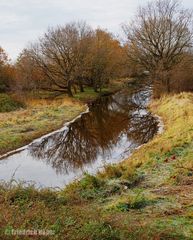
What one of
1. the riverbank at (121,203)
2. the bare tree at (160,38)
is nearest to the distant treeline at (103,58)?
the bare tree at (160,38)

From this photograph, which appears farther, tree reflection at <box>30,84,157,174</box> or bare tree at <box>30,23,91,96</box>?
bare tree at <box>30,23,91,96</box>

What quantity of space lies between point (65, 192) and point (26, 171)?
523 cm

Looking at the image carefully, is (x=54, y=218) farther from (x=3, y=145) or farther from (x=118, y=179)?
(x=3, y=145)

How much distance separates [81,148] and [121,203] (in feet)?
33.6

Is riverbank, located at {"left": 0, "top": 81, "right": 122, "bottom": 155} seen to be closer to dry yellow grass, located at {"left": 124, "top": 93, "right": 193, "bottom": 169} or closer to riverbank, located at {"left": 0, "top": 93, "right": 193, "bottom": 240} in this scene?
dry yellow grass, located at {"left": 124, "top": 93, "right": 193, "bottom": 169}

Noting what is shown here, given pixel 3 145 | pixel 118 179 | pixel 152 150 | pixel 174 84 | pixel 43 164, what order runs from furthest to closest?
pixel 174 84 < pixel 3 145 < pixel 43 164 < pixel 152 150 < pixel 118 179

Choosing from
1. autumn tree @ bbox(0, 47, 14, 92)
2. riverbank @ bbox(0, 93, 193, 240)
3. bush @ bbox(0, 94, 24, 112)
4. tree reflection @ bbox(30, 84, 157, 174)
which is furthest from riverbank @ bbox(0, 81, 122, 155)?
autumn tree @ bbox(0, 47, 14, 92)

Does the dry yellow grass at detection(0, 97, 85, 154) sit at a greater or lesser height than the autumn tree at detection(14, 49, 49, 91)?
lesser

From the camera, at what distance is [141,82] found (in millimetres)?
51719

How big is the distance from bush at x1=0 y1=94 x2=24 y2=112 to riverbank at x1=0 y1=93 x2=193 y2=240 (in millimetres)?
18386

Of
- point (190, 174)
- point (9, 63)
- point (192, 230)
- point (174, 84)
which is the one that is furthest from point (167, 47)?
point (192, 230)

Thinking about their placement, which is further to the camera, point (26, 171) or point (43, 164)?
point (43, 164)

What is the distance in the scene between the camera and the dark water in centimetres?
1389

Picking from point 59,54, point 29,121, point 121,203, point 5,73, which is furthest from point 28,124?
point 5,73
